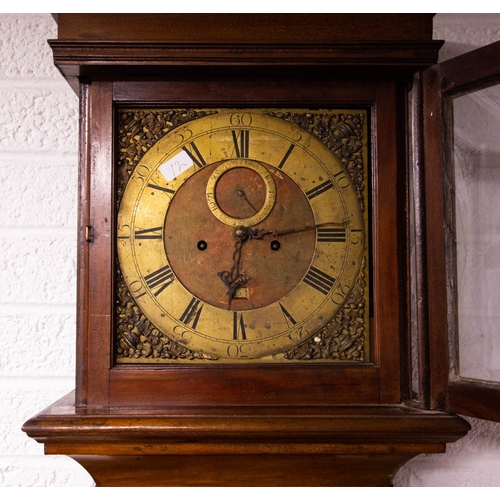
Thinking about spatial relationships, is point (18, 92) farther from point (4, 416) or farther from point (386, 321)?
point (386, 321)

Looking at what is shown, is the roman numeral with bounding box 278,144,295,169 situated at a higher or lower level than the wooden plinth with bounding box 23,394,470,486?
higher

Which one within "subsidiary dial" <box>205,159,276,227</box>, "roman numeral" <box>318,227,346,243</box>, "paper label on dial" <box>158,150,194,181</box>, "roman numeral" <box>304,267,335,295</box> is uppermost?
"paper label on dial" <box>158,150,194,181</box>

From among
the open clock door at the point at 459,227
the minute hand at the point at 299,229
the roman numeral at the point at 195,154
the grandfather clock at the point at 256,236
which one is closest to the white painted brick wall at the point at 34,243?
the grandfather clock at the point at 256,236

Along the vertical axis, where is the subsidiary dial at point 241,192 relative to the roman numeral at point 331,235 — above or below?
above

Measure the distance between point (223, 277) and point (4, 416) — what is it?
55 centimetres

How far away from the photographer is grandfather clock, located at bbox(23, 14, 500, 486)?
1.00 m

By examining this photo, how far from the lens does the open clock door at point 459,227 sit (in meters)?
1.00

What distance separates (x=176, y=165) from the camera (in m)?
1.06

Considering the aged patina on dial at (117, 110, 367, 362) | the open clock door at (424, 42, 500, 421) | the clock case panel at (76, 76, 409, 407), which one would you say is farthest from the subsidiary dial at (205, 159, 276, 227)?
the open clock door at (424, 42, 500, 421)

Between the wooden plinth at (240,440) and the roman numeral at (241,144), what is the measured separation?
41 centimetres

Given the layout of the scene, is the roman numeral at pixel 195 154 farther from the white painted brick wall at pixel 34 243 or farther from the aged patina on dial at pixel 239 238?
the white painted brick wall at pixel 34 243

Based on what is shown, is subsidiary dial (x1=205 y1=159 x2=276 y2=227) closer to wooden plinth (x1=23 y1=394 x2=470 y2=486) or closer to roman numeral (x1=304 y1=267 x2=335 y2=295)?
roman numeral (x1=304 y1=267 x2=335 y2=295)

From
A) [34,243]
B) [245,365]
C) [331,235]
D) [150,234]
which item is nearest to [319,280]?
[331,235]

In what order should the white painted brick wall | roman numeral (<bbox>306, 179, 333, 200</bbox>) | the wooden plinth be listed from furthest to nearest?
the white painted brick wall
roman numeral (<bbox>306, 179, 333, 200</bbox>)
the wooden plinth
